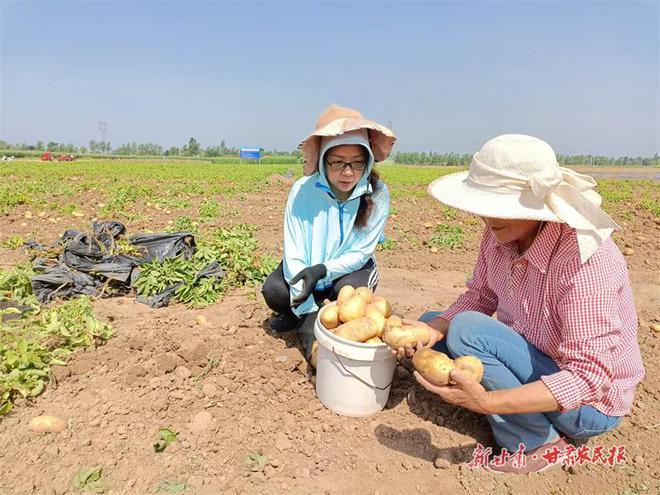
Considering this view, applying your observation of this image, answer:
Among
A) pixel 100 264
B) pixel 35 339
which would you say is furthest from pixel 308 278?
pixel 100 264

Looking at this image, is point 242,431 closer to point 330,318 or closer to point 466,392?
point 330,318

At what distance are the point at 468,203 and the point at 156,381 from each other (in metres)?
1.81

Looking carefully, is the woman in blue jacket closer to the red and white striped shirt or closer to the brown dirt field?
the brown dirt field

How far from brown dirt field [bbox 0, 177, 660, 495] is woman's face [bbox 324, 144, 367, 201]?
1.06m

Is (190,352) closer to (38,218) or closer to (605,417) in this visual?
(605,417)

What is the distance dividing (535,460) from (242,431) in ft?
4.18

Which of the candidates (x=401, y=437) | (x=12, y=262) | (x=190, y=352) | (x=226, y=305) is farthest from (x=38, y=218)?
(x=401, y=437)

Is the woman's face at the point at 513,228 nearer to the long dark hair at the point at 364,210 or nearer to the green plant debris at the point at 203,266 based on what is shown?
the long dark hair at the point at 364,210

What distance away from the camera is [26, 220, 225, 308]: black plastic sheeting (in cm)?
385

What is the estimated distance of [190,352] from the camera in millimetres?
2732

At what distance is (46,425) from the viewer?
2111 millimetres

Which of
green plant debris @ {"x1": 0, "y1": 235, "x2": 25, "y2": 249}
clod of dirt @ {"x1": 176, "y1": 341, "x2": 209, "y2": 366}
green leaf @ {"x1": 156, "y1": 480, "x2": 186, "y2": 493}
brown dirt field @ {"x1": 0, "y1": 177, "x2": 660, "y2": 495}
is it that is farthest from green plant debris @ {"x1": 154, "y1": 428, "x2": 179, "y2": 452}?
green plant debris @ {"x1": 0, "y1": 235, "x2": 25, "y2": 249}

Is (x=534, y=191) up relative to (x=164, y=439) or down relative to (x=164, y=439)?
up

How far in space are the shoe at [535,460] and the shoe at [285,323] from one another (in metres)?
1.45
